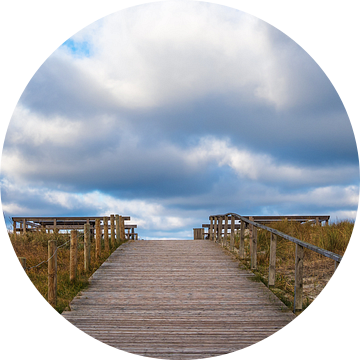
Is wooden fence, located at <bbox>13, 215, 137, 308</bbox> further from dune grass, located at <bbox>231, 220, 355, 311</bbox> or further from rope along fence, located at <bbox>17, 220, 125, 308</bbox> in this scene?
dune grass, located at <bbox>231, 220, 355, 311</bbox>

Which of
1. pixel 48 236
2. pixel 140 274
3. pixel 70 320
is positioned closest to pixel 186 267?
pixel 140 274

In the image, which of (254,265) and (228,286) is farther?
(254,265)

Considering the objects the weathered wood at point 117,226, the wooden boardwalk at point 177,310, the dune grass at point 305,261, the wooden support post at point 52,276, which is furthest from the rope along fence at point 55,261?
the dune grass at point 305,261

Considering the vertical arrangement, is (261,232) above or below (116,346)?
above

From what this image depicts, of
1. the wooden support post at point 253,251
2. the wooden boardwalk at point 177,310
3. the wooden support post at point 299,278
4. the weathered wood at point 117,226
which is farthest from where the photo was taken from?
the weathered wood at point 117,226

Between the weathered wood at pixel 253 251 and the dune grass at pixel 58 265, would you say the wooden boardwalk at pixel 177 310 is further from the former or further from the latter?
the weathered wood at pixel 253 251

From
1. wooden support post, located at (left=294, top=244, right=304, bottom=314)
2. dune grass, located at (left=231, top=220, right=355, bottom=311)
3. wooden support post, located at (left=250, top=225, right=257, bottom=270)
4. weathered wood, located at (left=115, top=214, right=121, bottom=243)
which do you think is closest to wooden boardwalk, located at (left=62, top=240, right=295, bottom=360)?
wooden support post, located at (left=294, top=244, right=304, bottom=314)

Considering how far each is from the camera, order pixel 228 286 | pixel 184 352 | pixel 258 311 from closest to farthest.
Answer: pixel 184 352
pixel 258 311
pixel 228 286

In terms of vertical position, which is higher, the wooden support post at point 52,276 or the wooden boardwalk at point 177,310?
the wooden support post at point 52,276

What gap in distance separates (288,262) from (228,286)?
130 inches

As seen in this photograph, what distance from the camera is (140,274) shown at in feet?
31.9

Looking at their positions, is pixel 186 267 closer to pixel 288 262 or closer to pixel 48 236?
pixel 288 262

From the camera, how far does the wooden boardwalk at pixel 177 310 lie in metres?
5.45

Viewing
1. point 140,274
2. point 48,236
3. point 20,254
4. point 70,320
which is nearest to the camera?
point 70,320
